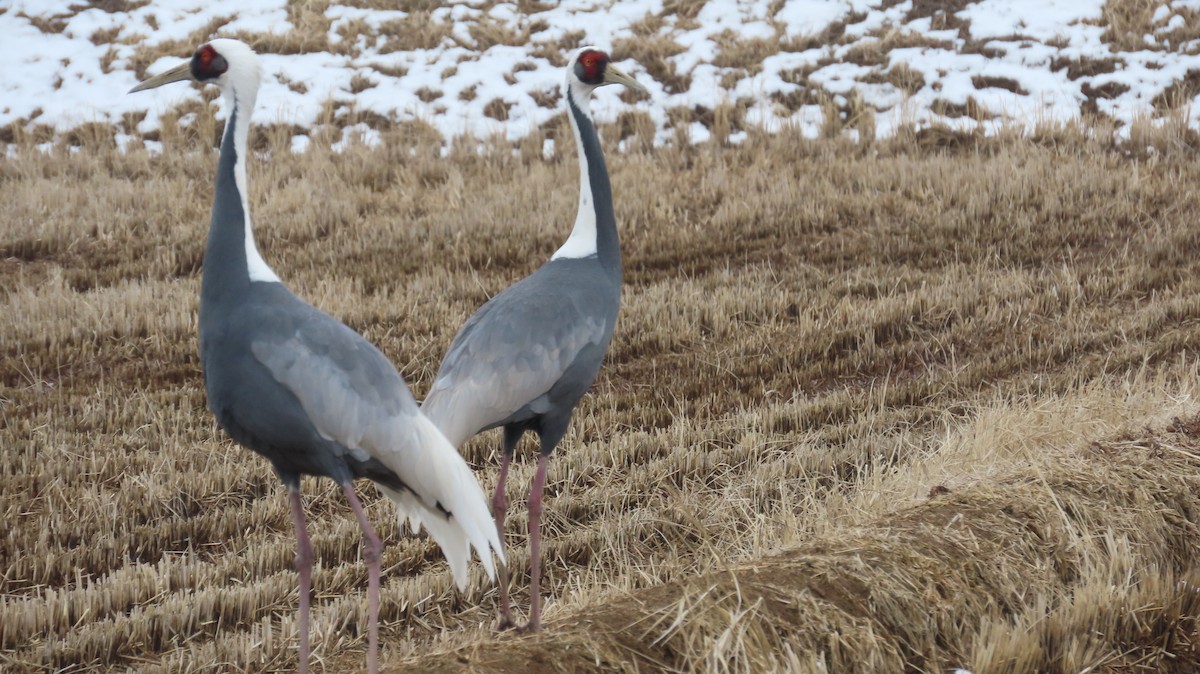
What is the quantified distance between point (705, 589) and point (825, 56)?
1233cm

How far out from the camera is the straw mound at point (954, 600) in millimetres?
3951

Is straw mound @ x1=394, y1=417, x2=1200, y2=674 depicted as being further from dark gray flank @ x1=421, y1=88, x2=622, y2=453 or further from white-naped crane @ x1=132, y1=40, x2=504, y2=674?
dark gray flank @ x1=421, y1=88, x2=622, y2=453

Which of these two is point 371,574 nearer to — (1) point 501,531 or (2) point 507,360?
(1) point 501,531

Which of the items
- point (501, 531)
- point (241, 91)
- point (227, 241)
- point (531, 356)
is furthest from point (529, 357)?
point (241, 91)

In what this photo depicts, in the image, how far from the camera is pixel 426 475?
3943 mm

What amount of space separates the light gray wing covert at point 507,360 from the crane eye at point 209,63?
4.38ft

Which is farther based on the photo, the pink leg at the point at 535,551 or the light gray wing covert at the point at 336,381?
the pink leg at the point at 535,551

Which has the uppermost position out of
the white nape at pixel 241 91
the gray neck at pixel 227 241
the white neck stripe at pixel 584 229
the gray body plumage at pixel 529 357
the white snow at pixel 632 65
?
the white nape at pixel 241 91

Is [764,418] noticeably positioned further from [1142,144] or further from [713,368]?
[1142,144]

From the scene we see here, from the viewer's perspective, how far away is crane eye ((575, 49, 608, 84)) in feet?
17.9

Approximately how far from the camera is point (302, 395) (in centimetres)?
381

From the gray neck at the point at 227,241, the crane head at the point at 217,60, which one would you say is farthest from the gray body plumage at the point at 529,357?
the crane head at the point at 217,60

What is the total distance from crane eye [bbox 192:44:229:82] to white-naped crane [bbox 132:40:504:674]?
129 mm

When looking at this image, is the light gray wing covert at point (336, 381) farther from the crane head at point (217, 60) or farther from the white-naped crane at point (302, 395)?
the crane head at point (217, 60)
